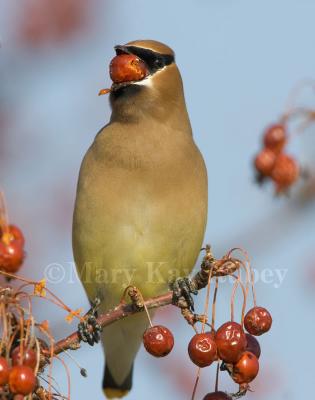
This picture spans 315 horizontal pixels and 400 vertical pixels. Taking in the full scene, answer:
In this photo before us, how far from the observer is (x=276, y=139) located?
523cm

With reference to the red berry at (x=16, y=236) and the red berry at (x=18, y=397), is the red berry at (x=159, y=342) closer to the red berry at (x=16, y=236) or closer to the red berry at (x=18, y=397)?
the red berry at (x=18, y=397)

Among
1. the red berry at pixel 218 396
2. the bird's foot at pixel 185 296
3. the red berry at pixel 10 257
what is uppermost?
the red berry at pixel 10 257

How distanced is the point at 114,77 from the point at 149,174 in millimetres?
498

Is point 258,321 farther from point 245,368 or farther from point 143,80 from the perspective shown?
point 143,80

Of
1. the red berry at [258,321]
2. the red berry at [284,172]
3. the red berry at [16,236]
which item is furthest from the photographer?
the red berry at [284,172]

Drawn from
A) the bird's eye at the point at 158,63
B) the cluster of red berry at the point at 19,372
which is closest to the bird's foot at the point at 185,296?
the cluster of red berry at the point at 19,372

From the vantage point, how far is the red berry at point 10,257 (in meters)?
3.77

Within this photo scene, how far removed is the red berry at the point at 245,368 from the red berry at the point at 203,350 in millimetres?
90

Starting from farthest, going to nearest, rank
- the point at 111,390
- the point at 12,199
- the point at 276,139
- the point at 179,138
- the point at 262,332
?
1. the point at 12,199
2. the point at 111,390
3. the point at 276,139
4. the point at 179,138
5. the point at 262,332

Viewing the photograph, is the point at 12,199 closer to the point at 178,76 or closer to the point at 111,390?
the point at 111,390

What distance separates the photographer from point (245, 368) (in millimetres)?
3219

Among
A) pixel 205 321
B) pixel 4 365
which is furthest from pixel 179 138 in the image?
pixel 4 365

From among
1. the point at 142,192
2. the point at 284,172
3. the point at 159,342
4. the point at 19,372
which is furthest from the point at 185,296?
the point at 284,172

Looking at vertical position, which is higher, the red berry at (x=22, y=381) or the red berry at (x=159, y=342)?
the red berry at (x=22, y=381)
